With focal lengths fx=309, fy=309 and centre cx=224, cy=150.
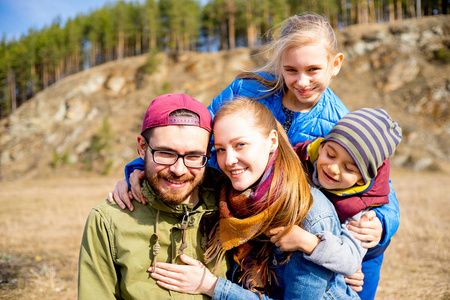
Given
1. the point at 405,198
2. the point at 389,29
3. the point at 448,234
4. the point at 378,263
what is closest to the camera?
the point at 378,263

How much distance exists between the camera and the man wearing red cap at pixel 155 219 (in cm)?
240

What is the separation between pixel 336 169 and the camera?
2.45m

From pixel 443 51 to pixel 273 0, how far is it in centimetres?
2188

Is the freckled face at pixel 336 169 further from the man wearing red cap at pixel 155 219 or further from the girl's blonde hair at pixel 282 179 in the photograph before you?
the man wearing red cap at pixel 155 219

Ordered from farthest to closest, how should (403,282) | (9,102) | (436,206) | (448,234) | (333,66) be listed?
(9,102)
(436,206)
(448,234)
(403,282)
(333,66)

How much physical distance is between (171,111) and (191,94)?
3119 cm

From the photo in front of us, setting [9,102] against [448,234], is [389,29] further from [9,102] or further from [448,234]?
[9,102]

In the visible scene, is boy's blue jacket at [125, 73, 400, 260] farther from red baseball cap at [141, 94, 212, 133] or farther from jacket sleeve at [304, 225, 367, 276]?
jacket sleeve at [304, 225, 367, 276]

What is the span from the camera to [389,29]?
114ft

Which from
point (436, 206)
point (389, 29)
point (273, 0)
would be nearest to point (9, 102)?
point (273, 0)

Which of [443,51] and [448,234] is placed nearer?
[448,234]

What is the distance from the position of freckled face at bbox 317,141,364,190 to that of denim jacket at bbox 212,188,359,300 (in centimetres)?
14

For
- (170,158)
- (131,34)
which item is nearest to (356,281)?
(170,158)

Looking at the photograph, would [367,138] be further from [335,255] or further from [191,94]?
[191,94]
